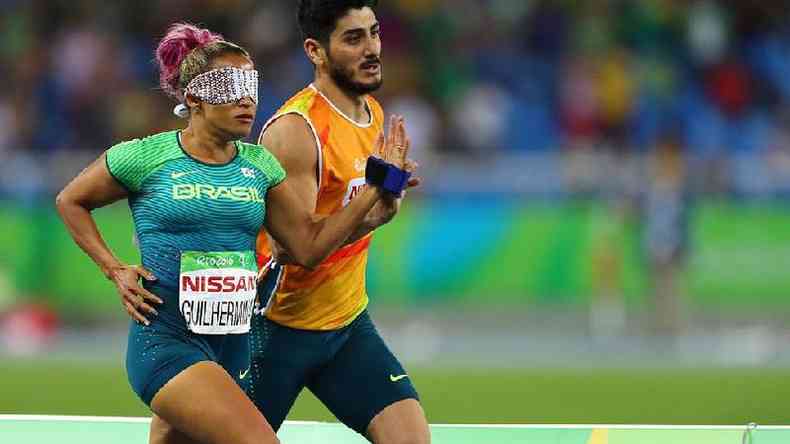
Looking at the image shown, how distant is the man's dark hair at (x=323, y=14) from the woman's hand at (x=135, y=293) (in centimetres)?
136

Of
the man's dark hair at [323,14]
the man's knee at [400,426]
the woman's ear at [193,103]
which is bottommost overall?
the man's knee at [400,426]

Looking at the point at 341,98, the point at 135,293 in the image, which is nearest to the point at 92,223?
the point at 135,293

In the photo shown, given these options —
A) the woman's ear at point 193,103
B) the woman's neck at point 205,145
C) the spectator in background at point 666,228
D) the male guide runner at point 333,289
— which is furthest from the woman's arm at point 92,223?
the spectator in background at point 666,228

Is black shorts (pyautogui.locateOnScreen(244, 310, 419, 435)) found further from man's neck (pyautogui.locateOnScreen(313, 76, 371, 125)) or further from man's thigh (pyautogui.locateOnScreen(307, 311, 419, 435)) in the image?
man's neck (pyautogui.locateOnScreen(313, 76, 371, 125))

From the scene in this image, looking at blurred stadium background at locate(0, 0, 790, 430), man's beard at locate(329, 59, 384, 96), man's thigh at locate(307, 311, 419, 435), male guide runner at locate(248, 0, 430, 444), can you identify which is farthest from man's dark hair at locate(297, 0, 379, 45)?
blurred stadium background at locate(0, 0, 790, 430)

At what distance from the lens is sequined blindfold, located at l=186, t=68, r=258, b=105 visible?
566 cm

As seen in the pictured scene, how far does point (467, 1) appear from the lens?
68.4 feet

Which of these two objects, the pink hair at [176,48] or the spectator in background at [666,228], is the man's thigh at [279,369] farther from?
the spectator in background at [666,228]

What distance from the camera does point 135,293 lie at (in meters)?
5.53

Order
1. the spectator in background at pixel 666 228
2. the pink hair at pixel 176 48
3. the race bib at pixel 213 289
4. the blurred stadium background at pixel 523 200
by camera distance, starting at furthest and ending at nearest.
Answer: the spectator in background at pixel 666 228, the blurred stadium background at pixel 523 200, the pink hair at pixel 176 48, the race bib at pixel 213 289

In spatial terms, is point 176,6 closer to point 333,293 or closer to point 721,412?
point 721,412

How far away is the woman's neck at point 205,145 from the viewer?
5668 millimetres

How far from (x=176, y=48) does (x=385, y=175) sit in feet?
2.92

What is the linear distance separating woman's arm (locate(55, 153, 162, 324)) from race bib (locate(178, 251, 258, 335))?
4.7 inches
